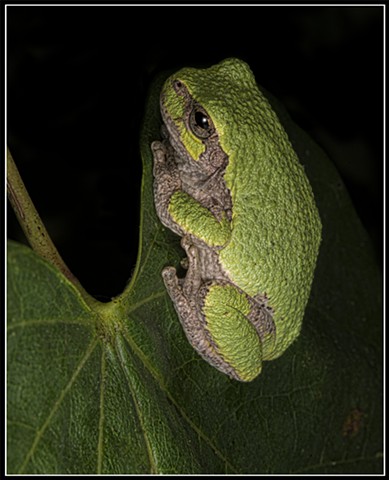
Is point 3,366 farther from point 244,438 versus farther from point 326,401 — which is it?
point 326,401

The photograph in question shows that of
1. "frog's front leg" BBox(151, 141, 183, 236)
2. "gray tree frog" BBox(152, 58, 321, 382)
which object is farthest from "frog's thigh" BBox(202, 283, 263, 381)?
"frog's front leg" BBox(151, 141, 183, 236)

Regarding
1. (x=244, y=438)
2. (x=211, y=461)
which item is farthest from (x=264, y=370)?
(x=211, y=461)

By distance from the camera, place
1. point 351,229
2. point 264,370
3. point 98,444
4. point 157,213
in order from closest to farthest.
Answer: point 98,444, point 157,213, point 264,370, point 351,229

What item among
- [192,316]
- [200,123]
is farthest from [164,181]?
[192,316]

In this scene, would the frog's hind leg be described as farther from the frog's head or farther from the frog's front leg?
the frog's head

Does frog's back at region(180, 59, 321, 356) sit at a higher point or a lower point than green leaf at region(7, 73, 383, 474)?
higher

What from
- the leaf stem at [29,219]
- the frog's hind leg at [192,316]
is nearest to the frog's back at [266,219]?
the frog's hind leg at [192,316]

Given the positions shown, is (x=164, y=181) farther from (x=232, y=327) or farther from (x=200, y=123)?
(x=232, y=327)
